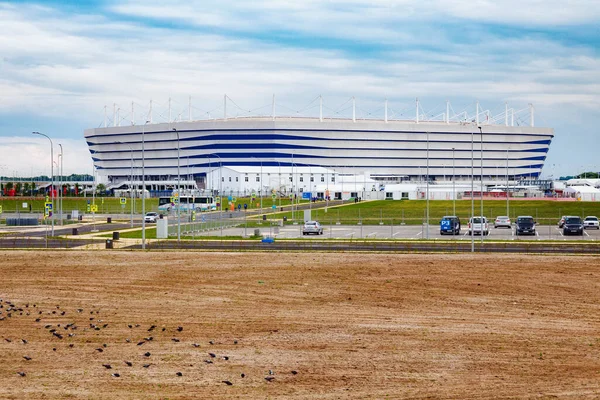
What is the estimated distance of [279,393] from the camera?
66.0 feet

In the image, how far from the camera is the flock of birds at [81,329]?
22737 mm

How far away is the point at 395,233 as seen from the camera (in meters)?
82.0

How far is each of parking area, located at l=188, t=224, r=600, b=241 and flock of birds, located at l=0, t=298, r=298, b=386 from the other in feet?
136

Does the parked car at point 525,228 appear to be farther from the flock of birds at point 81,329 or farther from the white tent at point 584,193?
the white tent at point 584,193

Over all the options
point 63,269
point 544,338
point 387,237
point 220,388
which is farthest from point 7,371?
point 387,237

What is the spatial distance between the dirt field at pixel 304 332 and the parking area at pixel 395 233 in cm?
2951

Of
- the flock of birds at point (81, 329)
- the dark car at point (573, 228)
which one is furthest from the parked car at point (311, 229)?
the flock of birds at point (81, 329)

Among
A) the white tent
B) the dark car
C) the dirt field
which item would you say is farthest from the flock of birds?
the white tent

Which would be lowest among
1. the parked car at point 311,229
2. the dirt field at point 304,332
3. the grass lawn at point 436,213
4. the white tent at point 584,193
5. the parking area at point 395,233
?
the dirt field at point 304,332

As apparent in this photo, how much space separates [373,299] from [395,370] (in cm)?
1289

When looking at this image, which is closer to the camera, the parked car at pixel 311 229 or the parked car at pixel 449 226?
the parked car at pixel 449 226

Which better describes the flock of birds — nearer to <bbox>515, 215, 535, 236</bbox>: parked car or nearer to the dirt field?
the dirt field

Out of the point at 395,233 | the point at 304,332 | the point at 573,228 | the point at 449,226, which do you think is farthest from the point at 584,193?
the point at 304,332

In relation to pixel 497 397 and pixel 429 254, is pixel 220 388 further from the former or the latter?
pixel 429 254
